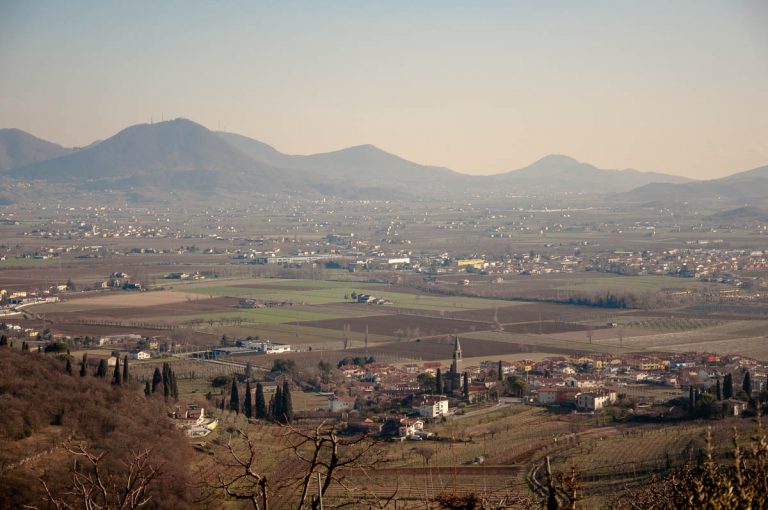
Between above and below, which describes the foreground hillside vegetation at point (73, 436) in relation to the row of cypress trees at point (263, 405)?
above

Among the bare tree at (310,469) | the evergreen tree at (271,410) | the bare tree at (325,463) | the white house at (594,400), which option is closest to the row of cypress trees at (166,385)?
the evergreen tree at (271,410)

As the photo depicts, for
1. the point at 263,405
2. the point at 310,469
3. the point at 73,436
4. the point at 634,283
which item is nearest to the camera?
the point at 310,469

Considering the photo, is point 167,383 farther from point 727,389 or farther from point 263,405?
point 727,389

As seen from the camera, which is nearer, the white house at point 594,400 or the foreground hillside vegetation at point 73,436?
the foreground hillside vegetation at point 73,436

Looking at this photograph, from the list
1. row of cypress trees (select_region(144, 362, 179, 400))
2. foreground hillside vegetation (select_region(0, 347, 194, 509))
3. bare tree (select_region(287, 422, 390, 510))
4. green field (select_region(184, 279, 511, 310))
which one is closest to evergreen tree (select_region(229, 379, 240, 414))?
row of cypress trees (select_region(144, 362, 179, 400))

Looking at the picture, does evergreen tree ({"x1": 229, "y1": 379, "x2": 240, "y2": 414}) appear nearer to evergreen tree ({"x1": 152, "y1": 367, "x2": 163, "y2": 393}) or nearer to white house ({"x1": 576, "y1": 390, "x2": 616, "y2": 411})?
evergreen tree ({"x1": 152, "y1": 367, "x2": 163, "y2": 393})

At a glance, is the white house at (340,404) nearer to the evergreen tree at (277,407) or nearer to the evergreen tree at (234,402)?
the evergreen tree at (277,407)

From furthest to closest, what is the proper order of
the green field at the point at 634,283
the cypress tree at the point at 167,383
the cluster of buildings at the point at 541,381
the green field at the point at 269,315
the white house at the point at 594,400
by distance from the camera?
the green field at the point at 634,283
the green field at the point at 269,315
the cluster of buildings at the point at 541,381
the white house at the point at 594,400
the cypress tree at the point at 167,383

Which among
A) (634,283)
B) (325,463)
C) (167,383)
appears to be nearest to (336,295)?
(634,283)

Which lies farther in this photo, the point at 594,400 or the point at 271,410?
the point at 594,400
